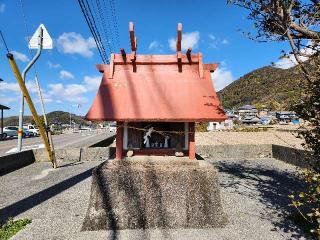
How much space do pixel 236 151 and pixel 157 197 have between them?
1296 centimetres

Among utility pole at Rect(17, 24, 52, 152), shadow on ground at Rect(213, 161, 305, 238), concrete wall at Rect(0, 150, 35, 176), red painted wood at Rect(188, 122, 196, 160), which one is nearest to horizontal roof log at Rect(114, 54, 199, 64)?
red painted wood at Rect(188, 122, 196, 160)

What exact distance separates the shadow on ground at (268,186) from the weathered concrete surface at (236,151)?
104 inches

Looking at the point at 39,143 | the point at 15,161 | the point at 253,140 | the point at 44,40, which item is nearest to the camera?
the point at 44,40

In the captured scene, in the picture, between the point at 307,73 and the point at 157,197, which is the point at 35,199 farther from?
the point at 307,73

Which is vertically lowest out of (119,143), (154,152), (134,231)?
(134,231)

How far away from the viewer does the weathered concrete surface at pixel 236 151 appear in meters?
18.9

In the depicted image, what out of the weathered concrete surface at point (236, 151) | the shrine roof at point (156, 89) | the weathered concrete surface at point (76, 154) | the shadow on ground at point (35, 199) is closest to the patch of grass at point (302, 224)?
the shrine roof at point (156, 89)

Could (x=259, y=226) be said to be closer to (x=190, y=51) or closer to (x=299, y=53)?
(x=299, y=53)

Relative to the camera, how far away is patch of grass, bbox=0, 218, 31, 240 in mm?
6250

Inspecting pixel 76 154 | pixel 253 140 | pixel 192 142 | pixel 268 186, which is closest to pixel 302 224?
pixel 192 142

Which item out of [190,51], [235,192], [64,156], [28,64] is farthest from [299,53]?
[64,156]

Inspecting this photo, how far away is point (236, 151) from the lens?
62.2 feet

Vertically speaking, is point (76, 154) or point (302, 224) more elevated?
point (76, 154)

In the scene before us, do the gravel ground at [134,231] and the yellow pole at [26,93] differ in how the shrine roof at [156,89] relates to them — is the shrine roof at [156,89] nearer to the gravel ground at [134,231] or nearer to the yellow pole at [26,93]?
the gravel ground at [134,231]
